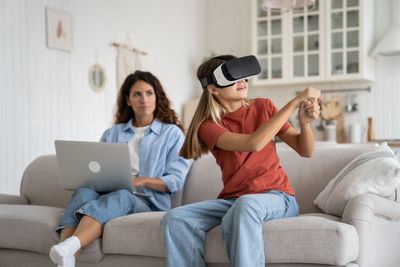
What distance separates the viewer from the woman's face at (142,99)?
281cm

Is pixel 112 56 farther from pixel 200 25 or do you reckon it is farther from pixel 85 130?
pixel 200 25

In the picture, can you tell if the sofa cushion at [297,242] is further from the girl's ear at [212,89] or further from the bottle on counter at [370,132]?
the bottle on counter at [370,132]

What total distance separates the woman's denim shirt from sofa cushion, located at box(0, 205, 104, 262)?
0.46m

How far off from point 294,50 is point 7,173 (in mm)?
3371

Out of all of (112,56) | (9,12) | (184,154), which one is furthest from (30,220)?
(112,56)

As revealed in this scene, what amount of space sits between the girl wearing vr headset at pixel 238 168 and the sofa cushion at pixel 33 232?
1.50ft

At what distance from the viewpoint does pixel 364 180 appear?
6.79 ft

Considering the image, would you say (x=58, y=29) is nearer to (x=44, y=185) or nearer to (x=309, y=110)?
(x=44, y=185)

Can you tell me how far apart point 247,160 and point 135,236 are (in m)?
0.56

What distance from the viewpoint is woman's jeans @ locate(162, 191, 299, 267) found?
1.80 m

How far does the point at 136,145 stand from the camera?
2.79 metres

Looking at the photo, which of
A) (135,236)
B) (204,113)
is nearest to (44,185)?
(135,236)

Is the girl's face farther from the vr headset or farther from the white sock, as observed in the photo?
the white sock

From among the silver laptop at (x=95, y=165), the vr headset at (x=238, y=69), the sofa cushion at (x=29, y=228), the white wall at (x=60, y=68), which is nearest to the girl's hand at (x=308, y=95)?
the vr headset at (x=238, y=69)
